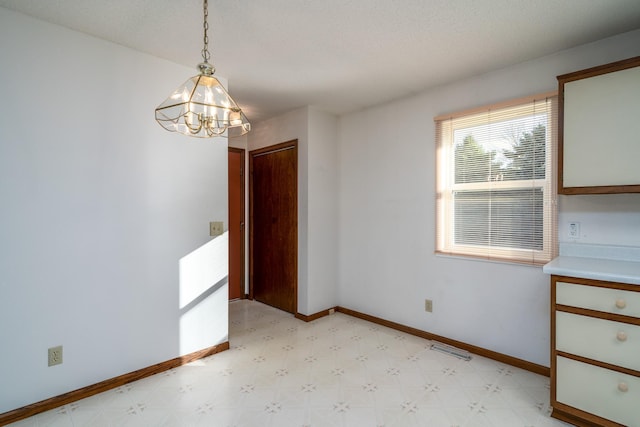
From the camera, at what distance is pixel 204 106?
5.22 ft

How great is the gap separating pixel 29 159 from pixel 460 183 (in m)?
3.19

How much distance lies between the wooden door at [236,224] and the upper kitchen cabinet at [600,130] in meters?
3.60

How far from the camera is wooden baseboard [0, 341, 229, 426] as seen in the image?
6.44 ft

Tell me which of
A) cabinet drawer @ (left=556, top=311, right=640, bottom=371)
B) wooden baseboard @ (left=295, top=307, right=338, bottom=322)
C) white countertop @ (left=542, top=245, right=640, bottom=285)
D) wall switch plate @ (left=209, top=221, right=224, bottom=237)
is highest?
wall switch plate @ (left=209, top=221, right=224, bottom=237)

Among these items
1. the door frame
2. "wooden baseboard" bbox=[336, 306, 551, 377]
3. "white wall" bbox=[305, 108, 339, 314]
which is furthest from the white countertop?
A: the door frame

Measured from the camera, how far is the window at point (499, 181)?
2.51m

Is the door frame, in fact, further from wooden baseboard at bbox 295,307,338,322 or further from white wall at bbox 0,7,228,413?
white wall at bbox 0,7,228,413

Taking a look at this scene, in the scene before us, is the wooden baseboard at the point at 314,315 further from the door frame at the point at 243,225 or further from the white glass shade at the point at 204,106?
the white glass shade at the point at 204,106

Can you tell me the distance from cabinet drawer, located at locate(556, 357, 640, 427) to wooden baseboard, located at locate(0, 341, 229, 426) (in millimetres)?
2516

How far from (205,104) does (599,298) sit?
2293 mm

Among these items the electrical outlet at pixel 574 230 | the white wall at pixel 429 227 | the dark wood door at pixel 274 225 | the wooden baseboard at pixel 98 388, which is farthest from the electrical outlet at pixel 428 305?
the wooden baseboard at pixel 98 388

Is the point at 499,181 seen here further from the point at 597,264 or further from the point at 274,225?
the point at 274,225

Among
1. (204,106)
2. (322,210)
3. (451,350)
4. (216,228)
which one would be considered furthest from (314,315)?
(204,106)

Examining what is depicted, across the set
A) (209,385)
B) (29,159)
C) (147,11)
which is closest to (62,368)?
(209,385)
